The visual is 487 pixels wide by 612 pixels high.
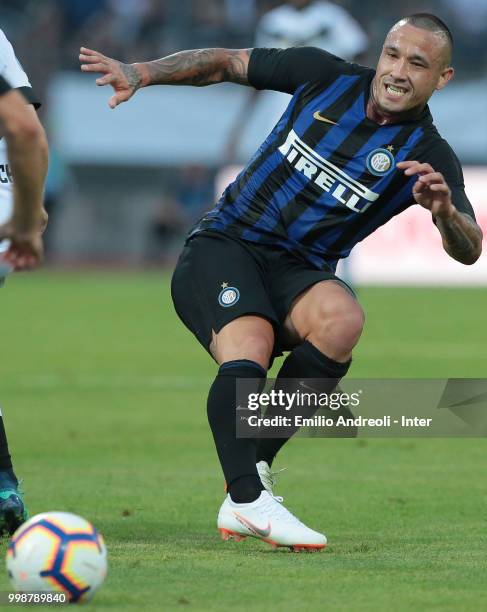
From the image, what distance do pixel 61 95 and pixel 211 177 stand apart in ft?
10.0

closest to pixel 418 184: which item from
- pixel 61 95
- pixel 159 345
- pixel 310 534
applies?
pixel 310 534

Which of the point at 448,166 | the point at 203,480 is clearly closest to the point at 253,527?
the point at 448,166

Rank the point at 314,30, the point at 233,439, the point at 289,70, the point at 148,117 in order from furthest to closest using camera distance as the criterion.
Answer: the point at 148,117 → the point at 314,30 → the point at 289,70 → the point at 233,439

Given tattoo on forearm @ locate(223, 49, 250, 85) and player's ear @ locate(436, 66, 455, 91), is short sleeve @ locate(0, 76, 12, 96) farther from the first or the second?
player's ear @ locate(436, 66, 455, 91)

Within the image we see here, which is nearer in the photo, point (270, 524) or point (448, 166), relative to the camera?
point (270, 524)

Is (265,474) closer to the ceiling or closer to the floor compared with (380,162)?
closer to the floor

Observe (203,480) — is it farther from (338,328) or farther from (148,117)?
(148,117)

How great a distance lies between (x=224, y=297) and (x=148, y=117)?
19.3m

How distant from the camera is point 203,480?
23.6 feet

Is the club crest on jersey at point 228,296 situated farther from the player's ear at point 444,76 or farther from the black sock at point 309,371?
the player's ear at point 444,76

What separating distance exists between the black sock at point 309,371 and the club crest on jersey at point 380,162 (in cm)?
78

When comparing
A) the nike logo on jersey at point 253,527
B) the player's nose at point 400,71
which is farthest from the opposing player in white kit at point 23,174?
the player's nose at point 400,71

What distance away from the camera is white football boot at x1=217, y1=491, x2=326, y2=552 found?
5188 millimetres

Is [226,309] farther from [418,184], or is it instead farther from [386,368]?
[386,368]
